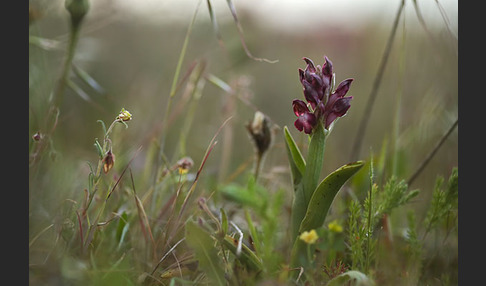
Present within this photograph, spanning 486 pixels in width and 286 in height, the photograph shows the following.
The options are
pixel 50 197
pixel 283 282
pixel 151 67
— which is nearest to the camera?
pixel 283 282

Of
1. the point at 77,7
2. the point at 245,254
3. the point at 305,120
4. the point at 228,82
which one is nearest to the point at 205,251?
the point at 245,254

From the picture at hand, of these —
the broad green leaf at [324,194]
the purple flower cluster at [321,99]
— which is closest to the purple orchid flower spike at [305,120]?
the purple flower cluster at [321,99]

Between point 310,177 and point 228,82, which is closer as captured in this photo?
point 310,177

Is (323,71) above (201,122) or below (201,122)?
above

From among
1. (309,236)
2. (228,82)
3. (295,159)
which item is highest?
(295,159)

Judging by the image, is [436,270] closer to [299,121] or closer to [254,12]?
[299,121]

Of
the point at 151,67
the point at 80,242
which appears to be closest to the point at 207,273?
the point at 80,242

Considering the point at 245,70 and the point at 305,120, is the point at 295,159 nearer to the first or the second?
the point at 305,120
